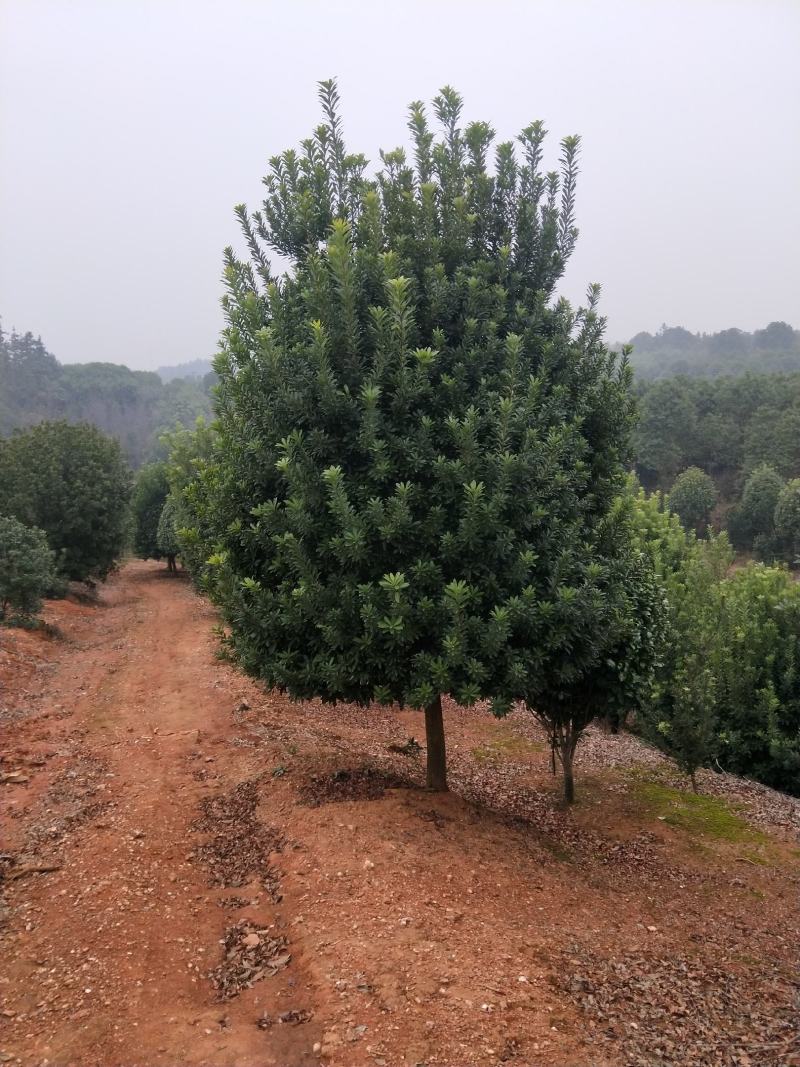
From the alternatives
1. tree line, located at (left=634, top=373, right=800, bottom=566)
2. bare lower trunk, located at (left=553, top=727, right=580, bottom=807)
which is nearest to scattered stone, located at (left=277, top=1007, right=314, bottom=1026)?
bare lower trunk, located at (left=553, top=727, right=580, bottom=807)

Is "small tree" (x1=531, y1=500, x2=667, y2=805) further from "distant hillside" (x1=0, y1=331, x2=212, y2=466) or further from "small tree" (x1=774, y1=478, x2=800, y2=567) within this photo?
"distant hillside" (x1=0, y1=331, x2=212, y2=466)

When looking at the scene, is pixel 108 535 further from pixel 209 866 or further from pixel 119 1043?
pixel 119 1043

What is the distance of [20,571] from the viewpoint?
20703 mm

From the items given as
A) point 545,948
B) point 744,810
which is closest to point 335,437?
point 545,948

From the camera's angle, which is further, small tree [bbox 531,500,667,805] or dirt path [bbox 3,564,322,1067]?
small tree [bbox 531,500,667,805]

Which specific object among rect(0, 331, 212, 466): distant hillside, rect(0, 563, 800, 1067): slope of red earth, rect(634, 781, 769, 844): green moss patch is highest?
rect(0, 331, 212, 466): distant hillside

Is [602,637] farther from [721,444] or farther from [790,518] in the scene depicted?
[721,444]

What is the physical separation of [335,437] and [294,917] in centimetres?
465

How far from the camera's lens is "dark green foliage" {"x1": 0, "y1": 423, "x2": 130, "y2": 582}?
28.8 metres

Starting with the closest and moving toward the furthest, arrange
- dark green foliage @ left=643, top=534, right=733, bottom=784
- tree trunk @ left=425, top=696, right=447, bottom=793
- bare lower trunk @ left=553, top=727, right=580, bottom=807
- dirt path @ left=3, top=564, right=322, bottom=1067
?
dirt path @ left=3, top=564, right=322, bottom=1067
tree trunk @ left=425, top=696, right=447, bottom=793
bare lower trunk @ left=553, top=727, right=580, bottom=807
dark green foliage @ left=643, top=534, right=733, bottom=784

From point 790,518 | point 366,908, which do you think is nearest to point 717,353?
point 790,518

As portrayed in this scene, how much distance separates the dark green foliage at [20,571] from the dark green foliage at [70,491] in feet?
21.8

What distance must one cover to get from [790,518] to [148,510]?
1646 inches

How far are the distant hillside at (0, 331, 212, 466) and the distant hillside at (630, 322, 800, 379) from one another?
258 feet
